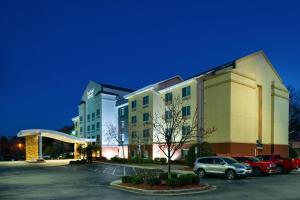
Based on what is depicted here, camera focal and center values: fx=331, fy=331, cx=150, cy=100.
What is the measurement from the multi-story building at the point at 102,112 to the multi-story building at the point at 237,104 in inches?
569

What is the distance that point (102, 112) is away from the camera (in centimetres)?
6412

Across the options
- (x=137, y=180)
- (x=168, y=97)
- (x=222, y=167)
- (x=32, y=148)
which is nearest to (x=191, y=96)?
(x=168, y=97)

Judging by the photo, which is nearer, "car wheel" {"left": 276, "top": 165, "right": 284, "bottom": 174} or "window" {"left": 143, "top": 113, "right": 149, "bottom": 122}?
"car wheel" {"left": 276, "top": 165, "right": 284, "bottom": 174}

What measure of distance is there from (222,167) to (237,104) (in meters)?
16.3

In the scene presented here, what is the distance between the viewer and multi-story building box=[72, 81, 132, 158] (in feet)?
210

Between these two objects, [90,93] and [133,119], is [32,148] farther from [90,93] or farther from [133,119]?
[133,119]

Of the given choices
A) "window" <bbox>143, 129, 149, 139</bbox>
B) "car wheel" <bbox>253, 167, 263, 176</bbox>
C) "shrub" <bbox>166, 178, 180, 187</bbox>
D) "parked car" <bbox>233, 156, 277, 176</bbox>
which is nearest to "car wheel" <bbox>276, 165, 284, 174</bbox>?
"parked car" <bbox>233, 156, 277, 176</bbox>

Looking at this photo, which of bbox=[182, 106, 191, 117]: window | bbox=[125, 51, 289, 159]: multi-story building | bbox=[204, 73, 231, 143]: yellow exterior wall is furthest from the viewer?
bbox=[182, 106, 191, 117]: window

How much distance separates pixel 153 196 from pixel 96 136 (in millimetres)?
52554

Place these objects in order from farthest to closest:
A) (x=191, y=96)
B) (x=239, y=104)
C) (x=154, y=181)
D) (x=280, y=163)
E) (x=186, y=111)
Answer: (x=186, y=111)
(x=191, y=96)
(x=239, y=104)
(x=280, y=163)
(x=154, y=181)

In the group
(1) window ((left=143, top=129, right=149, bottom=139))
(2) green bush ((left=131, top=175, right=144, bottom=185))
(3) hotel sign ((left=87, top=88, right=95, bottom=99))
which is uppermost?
(3) hotel sign ((left=87, top=88, right=95, bottom=99))

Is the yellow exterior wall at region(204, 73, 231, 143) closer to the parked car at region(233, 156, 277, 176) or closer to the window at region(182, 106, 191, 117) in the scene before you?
the window at region(182, 106, 191, 117)

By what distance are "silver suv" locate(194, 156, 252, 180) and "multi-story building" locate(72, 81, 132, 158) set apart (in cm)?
3936

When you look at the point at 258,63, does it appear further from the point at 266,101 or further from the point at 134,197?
the point at 134,197
